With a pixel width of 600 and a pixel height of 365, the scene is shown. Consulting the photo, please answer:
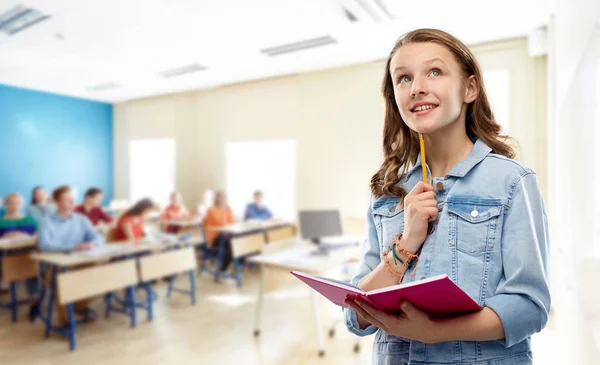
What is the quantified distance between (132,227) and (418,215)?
4.60 m

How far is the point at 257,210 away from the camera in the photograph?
691cm

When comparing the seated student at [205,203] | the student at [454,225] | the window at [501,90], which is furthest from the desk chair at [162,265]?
the window at [501,90]

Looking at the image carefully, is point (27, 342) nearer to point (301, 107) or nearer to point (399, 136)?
point (399, 136)

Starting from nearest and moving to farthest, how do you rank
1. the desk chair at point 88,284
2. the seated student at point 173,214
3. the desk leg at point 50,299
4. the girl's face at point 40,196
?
1. the desk chair at point 88,284
2. the desk leg at point 50,299
3. the girl's face at point 40,196
4. the seated student at point 173,214

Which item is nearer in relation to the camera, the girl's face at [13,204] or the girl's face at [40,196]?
the girl's face at [13,204]

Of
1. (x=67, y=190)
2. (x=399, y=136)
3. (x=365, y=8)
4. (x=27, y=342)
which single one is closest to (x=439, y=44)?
(x=399, y=136)

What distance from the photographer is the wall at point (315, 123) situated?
499 centimetres

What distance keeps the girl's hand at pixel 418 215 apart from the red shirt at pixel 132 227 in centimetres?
452

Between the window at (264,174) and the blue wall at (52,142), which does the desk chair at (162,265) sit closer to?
the window at (264,174)

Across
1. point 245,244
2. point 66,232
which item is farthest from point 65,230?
point 245,244

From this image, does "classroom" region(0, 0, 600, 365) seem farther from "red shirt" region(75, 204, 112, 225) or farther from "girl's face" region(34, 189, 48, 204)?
"girl's face" region(34, 189, 48, 204)

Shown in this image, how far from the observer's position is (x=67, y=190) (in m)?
4.36

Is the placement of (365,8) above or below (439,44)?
above

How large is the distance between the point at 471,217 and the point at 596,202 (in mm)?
651
